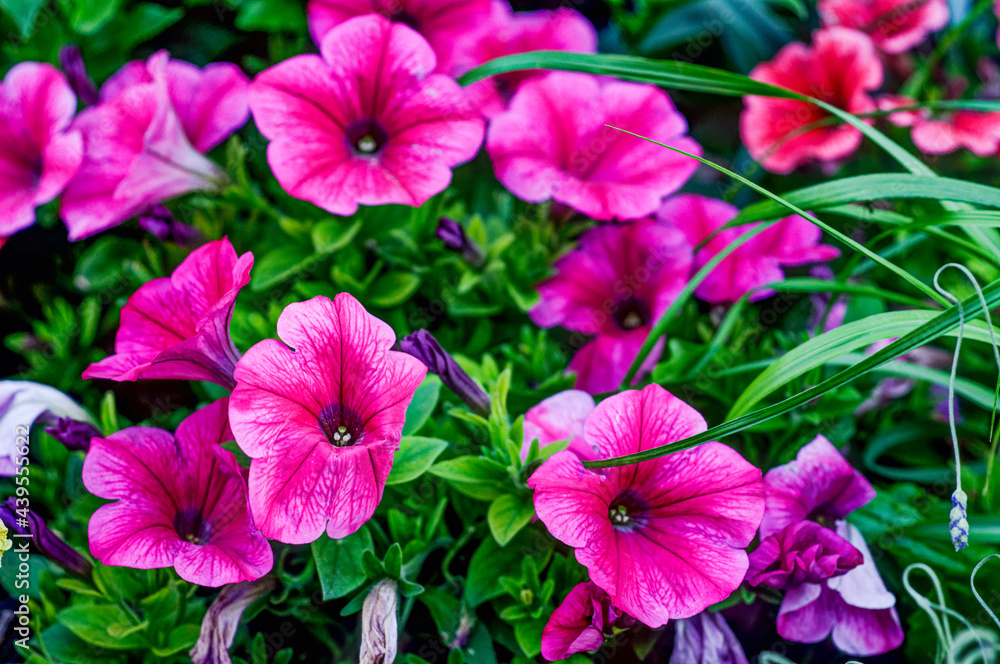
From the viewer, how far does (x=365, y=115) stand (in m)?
1.07

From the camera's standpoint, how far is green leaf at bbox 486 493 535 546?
866 mm

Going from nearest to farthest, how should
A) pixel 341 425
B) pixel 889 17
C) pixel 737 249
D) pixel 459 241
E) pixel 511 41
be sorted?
pixel 341 425 → pixel 459 241 → pixel 737 249 → pixel 511 41 → pixel 889 17

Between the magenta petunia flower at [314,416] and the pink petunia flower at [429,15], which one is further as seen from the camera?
the pink petunia flower at [429,15]

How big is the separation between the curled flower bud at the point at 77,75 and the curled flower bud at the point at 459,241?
2.06ft

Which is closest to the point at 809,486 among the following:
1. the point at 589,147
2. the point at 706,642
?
the point at 706,642

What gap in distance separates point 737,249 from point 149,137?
0.85 meters

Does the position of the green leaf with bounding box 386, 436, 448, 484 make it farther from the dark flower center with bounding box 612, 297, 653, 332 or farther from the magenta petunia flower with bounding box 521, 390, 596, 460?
the dark flower center with bounding box 612, 297, 653, 332

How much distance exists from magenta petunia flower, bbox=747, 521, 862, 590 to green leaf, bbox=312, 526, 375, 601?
444mm

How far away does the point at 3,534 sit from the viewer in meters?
0.87

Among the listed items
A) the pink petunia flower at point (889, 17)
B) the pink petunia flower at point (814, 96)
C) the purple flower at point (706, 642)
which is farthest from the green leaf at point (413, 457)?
the pink petunia flower at point (889, 17)

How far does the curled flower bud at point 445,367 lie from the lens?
829 mm

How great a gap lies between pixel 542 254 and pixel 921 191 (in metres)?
0.50

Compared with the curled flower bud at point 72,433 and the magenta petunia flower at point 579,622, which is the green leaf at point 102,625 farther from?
the magenta petunia flower at point 579,622

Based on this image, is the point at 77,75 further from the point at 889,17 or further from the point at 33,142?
the point at 889,17
